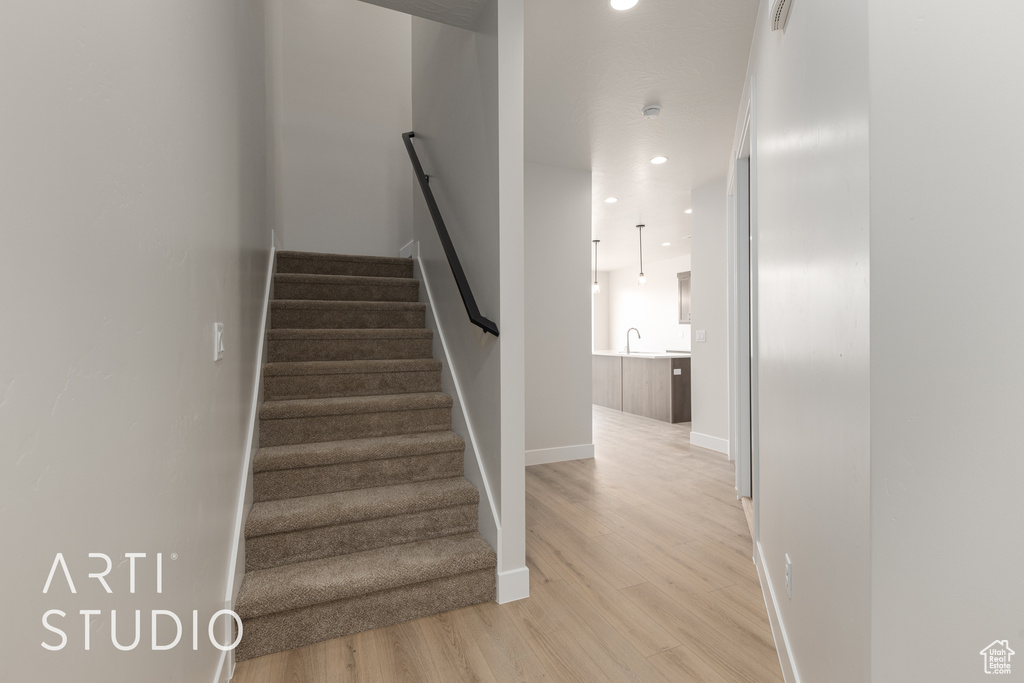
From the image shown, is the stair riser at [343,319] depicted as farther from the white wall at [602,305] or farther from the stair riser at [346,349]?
the white wall at [602,305]

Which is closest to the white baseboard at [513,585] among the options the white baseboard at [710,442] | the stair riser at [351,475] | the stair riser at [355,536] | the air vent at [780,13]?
the stair riser at [355,536]

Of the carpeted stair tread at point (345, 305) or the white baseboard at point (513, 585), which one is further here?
the carpeted stair tread at point (345, 305)

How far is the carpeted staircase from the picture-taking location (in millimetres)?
1756

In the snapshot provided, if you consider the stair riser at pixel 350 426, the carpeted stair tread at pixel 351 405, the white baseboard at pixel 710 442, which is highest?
the carpeted stair tread at pixel 351 405

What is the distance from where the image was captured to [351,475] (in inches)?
85.4

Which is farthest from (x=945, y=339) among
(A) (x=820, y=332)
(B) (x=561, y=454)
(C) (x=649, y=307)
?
(C) (x=649, y=307)

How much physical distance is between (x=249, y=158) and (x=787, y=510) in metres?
2.65

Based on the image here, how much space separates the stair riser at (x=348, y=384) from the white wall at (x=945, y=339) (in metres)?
2.24

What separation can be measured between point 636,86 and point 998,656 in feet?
9.56

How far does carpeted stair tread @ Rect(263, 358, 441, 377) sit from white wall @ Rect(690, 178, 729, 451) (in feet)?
9.88

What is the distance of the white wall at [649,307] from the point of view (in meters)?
8.72

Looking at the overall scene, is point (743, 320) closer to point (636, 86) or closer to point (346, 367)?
point (636, 86)

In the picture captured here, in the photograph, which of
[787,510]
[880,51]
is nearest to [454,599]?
[787,510]

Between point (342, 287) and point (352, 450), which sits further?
point (342, 287)
